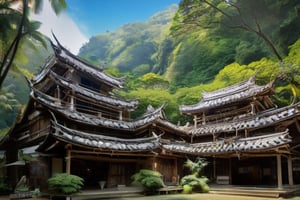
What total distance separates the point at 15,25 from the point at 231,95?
1643 centimetres

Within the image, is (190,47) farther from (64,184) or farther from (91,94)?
(64,184)

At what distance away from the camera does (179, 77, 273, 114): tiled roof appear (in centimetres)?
1937

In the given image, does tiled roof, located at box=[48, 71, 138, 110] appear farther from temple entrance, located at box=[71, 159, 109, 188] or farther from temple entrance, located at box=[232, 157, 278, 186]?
temple entrance, located at box=[232, 157, 278, 186]

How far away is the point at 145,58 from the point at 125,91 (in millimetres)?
20358

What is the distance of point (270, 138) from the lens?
15.8m

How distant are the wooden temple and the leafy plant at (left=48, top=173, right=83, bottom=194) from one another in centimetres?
133

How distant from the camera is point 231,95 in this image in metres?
21.9

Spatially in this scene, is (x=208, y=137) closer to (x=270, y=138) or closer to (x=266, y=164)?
(x=266, y=164)

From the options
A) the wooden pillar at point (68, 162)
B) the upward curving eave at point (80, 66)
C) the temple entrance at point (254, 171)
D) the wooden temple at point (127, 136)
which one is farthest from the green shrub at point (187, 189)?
the upward curving eave at point (80, 66)

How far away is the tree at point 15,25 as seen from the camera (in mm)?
15289

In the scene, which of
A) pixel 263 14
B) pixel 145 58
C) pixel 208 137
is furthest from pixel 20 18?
pixel 145 58

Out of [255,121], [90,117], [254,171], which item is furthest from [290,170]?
[90,117]

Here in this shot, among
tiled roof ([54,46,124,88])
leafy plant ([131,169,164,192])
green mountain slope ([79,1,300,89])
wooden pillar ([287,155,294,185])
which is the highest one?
green mountain slope ([79,1,300,89])

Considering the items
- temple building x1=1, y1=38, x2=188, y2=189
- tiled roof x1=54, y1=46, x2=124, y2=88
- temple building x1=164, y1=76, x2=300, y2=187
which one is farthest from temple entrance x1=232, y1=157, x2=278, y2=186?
tiled roof x1=54, y1=46, x2=124, y2=88
